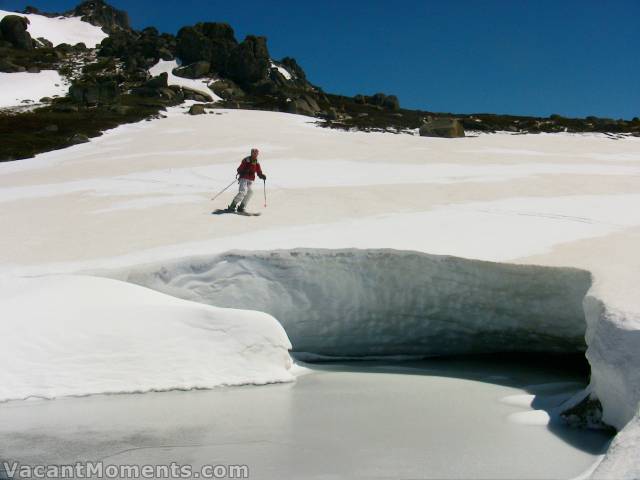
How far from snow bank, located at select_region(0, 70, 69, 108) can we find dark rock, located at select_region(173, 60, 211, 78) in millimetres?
12614

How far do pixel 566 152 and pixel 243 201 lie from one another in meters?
11.5

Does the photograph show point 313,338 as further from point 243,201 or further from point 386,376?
point 243,201

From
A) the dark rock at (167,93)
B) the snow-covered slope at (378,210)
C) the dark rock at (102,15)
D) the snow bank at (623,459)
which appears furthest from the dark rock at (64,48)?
the snow bank at (623,459)

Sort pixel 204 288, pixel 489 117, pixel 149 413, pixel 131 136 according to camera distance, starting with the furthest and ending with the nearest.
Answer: pixel 489 117 < pixel 131 136 < pixel 204 288 < pixel 149 413

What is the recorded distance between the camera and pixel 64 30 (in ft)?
313

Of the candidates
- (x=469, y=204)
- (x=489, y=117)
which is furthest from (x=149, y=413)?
(x=489, y=117)

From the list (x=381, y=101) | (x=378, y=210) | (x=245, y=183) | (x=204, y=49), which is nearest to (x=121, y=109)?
(x=204, y=49)

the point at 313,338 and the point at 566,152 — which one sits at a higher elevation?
the point at 566,152

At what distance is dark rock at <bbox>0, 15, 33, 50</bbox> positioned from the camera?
3081 inches

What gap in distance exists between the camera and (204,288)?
30.5 ft

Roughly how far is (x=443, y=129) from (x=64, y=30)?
272 ft

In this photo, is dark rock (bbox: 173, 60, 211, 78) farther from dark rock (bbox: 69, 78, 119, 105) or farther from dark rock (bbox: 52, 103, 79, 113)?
dark rock (bbox: 52, 103, 79, 113)

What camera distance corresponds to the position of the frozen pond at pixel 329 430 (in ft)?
16.8

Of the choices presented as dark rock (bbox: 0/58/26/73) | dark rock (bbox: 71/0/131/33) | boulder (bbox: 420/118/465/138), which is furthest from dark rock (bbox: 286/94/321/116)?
dark rock (bbox: 71/0/131/33)
